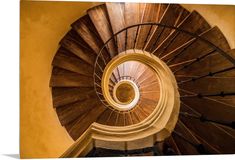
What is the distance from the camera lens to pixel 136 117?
9.71 feet

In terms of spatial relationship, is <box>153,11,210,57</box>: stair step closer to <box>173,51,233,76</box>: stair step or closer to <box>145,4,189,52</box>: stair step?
<box>145,4,189,52</box>: stair step

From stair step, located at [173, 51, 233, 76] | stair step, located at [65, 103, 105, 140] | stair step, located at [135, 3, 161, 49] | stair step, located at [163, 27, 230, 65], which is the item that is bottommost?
stair step, located at [65, 103, 105, 140]

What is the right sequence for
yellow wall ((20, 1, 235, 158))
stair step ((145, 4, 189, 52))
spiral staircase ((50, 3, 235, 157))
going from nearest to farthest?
yellow wall ((20, 1, 235, 158))
spiral staircase ((50, 3, 235, 157))
stair step ((145, 4, 189, 52))

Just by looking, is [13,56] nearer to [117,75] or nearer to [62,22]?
[62,22]

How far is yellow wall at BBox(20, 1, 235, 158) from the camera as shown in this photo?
111 inches

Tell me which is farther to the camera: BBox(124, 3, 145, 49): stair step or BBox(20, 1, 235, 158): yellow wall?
BBox(124, 3, 145, 49): stair step

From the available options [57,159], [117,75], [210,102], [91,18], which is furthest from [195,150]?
[91,18]

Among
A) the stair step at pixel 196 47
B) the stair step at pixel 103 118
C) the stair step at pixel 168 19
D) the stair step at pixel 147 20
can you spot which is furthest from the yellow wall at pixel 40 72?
the stair step at pixel 196 47

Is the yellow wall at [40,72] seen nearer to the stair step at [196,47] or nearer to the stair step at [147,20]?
the stair step at [147,20]

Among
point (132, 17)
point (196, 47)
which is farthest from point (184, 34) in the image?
point (132, 17)

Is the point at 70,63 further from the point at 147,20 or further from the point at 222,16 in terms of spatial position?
the point at 222,16

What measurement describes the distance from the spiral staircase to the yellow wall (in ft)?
0.25

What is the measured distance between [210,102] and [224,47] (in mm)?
570

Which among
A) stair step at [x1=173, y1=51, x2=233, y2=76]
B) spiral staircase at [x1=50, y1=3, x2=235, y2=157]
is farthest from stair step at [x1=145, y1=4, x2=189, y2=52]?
stair step at [x1=173, y1=51, x2=233, y2=76]
